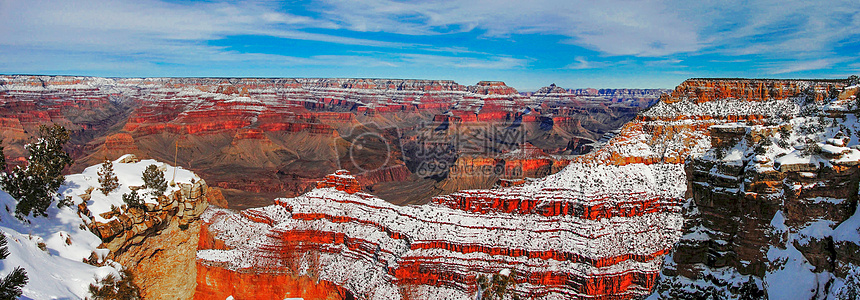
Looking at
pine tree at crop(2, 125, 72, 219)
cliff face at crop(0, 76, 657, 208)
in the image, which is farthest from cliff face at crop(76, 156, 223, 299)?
cliff face at crop(0, 76, 657, 208)

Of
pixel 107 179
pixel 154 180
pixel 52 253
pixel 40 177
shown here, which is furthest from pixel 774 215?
pixel 107 179

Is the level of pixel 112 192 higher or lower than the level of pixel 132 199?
higher

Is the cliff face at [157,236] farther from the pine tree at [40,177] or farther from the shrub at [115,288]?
the shrub at [115,288]

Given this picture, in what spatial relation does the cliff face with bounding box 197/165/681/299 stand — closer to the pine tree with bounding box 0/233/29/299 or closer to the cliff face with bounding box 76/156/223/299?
the cliff face with bounding box 76/156/223/299

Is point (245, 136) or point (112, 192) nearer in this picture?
point (112, 192)

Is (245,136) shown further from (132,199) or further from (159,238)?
(132,199)

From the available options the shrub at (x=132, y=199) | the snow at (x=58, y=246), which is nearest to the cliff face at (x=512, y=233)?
the shrub at (x=132, y=199)
